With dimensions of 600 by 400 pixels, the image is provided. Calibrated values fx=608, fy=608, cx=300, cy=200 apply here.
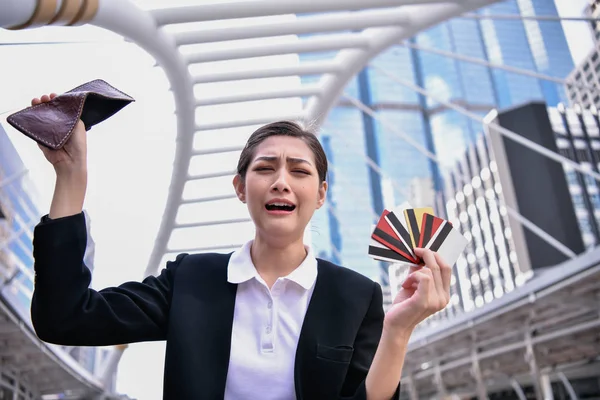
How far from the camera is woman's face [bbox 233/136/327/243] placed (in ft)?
4.97

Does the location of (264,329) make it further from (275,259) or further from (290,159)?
(290,159)

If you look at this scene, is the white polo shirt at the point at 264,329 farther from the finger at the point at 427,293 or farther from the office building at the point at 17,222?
the office building at the point at 17,222

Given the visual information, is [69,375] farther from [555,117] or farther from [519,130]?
[519,130]

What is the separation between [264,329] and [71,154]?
601mm

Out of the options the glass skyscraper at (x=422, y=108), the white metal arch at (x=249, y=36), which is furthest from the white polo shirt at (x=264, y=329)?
the glass skyscraper at (x=422, y=108)

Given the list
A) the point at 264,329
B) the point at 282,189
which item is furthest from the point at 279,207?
the point at 264,329

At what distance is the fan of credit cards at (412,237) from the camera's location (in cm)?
149

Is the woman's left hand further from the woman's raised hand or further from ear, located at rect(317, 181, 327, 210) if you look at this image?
the woman's raised hand

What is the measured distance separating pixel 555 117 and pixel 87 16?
191 feet

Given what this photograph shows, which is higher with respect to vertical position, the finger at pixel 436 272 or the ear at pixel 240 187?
the ear at pixel 240 187

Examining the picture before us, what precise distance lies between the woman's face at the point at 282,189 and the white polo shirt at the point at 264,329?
4.4 inches

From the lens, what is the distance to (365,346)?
1537 mm

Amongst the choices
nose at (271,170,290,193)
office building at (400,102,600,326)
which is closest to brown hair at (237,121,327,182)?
nose at (271,170,290,193)

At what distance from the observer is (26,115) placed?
1.30m
